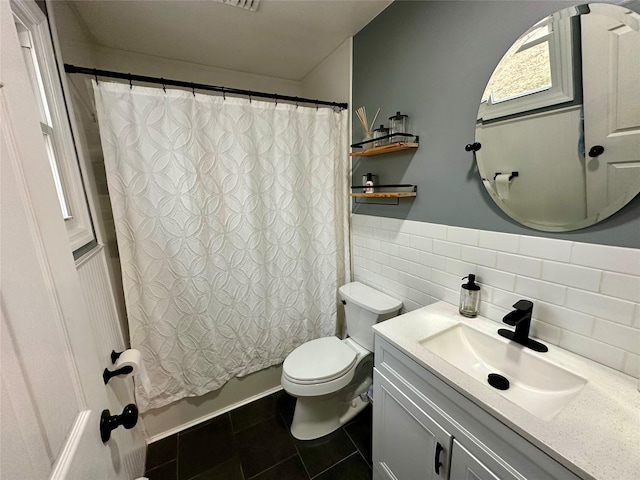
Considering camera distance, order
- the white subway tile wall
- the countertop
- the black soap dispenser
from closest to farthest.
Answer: the countertop → the white subway tile wall → the black soap dispenser

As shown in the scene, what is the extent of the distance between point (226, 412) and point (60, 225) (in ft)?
5.58

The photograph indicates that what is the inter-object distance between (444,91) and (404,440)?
150cm

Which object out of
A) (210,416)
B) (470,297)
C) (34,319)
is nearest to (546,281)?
(470,297)

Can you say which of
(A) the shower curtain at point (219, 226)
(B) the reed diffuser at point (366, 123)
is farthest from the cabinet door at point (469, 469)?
(B) the reed diffuser at point (366, 123)

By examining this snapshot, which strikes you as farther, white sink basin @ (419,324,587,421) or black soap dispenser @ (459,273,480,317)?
black soap dispenser @ (459,273,480,317)

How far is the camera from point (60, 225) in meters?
0.53

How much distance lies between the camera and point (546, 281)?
3.08ft

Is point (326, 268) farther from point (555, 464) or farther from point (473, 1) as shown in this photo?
point (473, 1)

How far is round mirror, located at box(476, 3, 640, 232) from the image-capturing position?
0.75 meters

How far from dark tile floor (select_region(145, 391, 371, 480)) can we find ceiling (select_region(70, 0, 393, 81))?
241cm

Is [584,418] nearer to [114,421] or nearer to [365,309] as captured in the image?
[365,309]

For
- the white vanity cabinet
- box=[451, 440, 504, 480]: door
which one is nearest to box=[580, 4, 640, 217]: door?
the white vanity cabinet

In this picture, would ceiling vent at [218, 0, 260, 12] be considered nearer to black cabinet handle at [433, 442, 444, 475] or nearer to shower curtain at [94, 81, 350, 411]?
shower curtain at [94, 81, 350, 411]

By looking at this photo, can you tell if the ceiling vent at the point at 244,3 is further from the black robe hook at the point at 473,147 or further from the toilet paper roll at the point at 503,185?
the toilet paper roll at the point at 503,185
